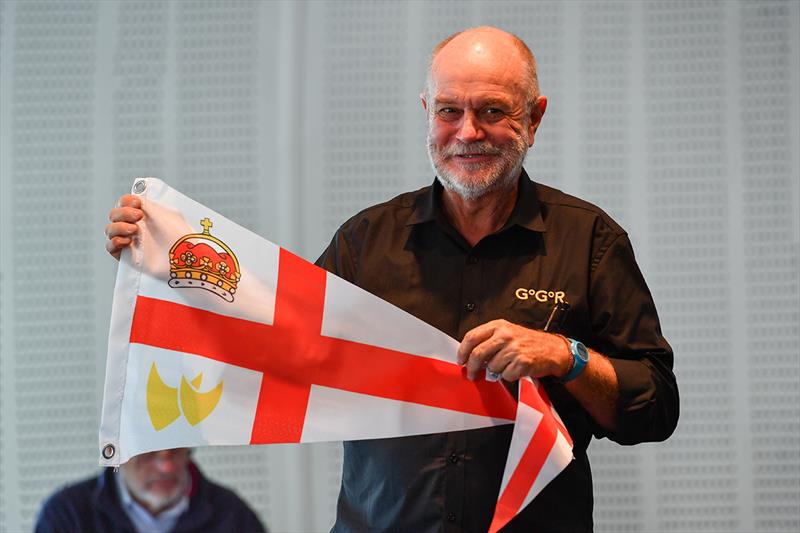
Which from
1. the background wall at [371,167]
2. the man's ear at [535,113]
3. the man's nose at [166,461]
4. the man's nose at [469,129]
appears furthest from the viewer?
the background wall at [371,167]

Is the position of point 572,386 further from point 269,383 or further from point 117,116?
point 117,116

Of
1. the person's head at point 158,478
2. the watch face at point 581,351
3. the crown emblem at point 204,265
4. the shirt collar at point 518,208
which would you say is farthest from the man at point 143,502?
the watch face at point 581,351

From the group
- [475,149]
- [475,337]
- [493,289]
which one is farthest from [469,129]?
[475,337]

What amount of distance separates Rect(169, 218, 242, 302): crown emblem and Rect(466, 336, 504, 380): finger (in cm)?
51

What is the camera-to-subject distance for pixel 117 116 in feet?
9.95

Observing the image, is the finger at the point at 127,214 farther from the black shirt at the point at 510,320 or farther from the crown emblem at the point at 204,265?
the black shirt at the point at 510,320

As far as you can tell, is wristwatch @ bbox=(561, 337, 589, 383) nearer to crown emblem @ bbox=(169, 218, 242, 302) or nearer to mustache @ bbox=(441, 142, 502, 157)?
mustache @ bbox=(441, 142, 502, 157)

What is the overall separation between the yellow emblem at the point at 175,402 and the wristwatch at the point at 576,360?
687 millimetres

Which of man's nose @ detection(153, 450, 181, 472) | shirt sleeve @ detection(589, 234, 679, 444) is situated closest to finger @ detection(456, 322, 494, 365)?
shirt sleeve @ detection(589, 234, 679, 444)

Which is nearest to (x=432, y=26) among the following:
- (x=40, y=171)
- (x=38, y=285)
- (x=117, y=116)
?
(x=117, y=116)

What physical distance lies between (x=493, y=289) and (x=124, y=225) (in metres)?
0.74

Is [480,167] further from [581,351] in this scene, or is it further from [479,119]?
[581,351]

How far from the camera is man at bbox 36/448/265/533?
221cm

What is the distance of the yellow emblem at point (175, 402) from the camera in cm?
170
